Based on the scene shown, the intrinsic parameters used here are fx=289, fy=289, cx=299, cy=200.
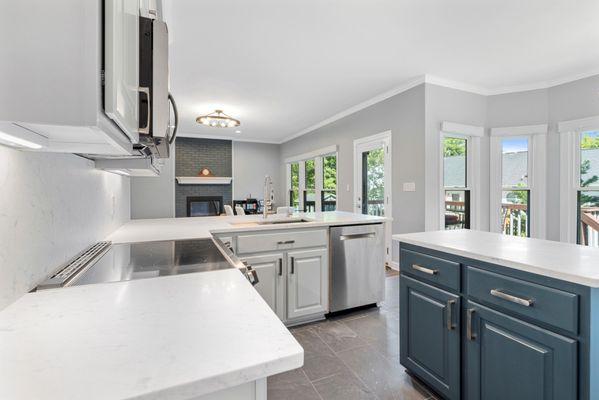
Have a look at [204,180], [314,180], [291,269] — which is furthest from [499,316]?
[204,180]

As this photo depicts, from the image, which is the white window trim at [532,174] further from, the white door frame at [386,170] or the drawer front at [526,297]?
the drawer front at [526,297]

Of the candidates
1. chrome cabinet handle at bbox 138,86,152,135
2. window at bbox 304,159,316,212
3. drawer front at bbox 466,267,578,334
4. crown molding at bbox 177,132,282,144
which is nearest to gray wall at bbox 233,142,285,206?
crown molding at bbox 177,132,282,144

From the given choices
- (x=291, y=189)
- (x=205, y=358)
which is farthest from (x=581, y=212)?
(x=291, y=189)

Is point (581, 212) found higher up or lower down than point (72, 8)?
lower down

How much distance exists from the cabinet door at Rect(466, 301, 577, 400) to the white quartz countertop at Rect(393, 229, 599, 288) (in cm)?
23

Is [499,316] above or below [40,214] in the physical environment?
below

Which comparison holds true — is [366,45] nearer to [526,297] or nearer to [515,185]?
[526,297]

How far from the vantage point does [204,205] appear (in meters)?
7.81

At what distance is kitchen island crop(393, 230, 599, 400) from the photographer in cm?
100

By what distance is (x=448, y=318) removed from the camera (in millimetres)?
1440

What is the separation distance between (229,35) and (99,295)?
8.71ft

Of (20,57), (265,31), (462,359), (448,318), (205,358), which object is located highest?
(265,31)

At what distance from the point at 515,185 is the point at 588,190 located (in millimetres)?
742

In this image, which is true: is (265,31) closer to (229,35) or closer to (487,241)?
(229,35)
